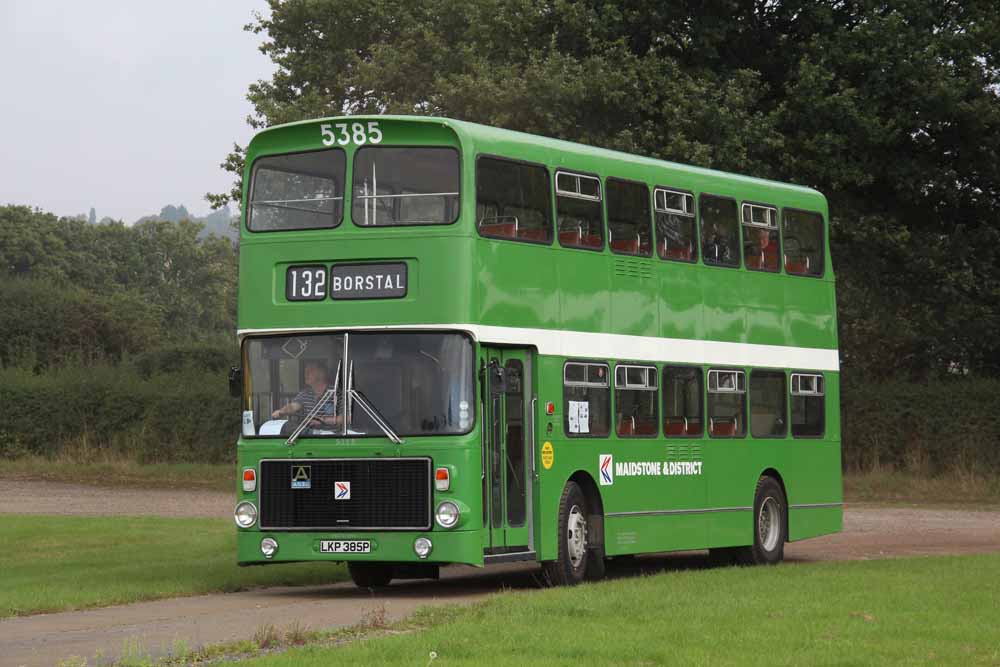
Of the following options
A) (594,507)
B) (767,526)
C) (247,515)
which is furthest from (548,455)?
(767,526)

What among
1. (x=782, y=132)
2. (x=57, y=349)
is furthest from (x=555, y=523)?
(x=57, y=349)

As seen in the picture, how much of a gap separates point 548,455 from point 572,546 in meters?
1.11

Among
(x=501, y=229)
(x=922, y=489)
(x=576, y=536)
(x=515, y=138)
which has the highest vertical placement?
(x=515, y=138)

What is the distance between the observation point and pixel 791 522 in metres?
24.8

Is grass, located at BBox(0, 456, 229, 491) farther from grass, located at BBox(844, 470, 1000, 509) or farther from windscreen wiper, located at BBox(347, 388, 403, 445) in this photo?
windscreen wiper, located at BBox(347, 388, 403, 445)

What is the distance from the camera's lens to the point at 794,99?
3588cm

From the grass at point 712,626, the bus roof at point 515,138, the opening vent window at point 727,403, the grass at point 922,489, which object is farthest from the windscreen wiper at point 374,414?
the grass at point 922,489

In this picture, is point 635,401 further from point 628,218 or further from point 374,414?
point 374,414

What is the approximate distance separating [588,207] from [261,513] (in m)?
5.05

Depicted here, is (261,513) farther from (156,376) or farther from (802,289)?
(156,376)

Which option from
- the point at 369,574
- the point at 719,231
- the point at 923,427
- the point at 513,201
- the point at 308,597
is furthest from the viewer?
the point at 923,427

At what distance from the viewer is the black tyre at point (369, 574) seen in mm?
20344

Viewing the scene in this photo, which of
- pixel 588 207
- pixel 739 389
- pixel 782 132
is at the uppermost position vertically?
pixel 782 132

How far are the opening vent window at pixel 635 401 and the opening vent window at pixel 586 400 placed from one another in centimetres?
25
